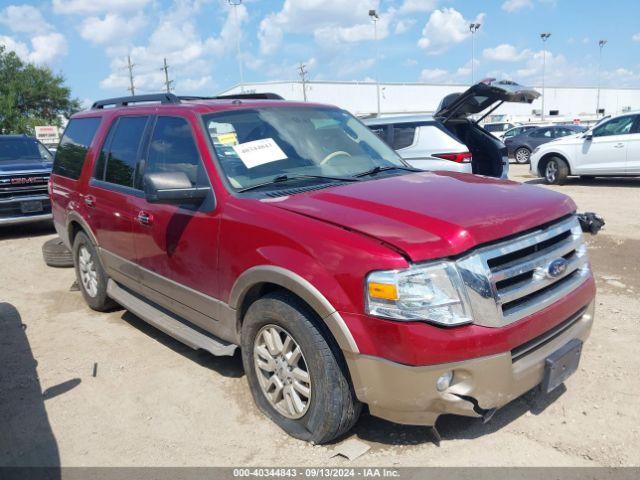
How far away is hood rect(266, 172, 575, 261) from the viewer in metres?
2.50

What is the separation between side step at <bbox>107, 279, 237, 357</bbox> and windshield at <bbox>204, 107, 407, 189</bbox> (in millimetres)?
1054

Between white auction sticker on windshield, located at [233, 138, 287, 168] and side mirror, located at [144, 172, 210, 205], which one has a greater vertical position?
white auction sticker on windshield, located at [233, 138, 287, 168]

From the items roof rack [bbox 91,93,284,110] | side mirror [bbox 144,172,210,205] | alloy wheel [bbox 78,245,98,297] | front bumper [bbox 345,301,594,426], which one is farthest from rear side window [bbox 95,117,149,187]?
front bumper [bbox 345,301,594,426]

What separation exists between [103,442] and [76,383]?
0.76 meters

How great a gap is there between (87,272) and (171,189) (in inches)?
105

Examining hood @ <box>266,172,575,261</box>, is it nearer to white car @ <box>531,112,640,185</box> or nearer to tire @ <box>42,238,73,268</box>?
tire @ <box>42,238,73,268</box>

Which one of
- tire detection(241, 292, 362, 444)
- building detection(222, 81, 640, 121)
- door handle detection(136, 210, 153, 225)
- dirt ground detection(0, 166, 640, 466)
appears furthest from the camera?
building detection(222, 81, 640, 121)

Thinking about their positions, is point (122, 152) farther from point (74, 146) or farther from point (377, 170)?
point (377, 170)

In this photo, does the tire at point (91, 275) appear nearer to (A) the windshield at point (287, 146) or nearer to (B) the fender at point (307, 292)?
(A) the windshield at point (287, 146)

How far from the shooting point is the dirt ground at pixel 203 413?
2908 millimetres

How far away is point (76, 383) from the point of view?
379cm

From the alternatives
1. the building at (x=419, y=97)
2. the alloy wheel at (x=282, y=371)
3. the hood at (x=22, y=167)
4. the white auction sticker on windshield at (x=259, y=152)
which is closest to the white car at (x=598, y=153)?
the white auction sticker on windshield at (x=259, y=152)

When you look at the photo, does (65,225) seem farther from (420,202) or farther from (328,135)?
(420,202)

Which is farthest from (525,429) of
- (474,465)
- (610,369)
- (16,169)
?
(16,169)
